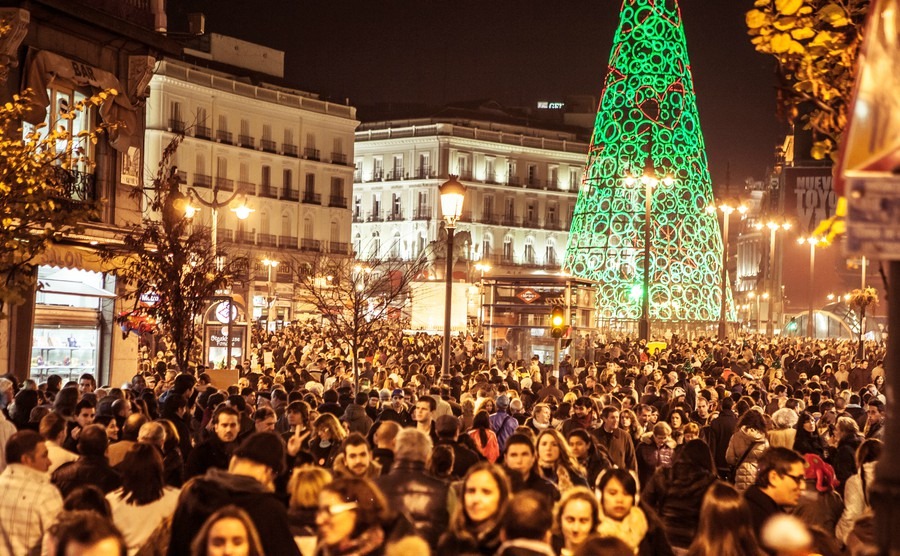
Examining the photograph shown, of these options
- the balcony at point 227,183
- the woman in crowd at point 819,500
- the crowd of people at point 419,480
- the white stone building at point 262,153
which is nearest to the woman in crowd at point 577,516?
the crowd of people at point 419,480

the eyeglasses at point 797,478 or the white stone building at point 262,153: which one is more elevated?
the white stone building at point 262,153

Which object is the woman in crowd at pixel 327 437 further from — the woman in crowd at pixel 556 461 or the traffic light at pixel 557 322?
the traffic light at pixel 557 322

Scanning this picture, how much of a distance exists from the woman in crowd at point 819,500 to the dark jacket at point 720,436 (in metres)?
3.11

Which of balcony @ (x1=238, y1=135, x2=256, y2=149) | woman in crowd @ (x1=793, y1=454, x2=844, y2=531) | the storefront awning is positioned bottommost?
woman in crowd @ (x1=793, y1=454, x2=844, y2=531)

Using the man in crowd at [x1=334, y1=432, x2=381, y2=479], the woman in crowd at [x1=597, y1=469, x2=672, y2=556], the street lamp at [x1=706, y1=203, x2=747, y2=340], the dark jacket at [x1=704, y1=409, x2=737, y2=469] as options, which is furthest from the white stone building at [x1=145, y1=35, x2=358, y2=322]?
the woman in crowd at [x1=597, y1=469, x2=672, y2=556]

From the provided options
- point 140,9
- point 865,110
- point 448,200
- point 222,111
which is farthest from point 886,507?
point 222,111

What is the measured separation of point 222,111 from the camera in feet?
235

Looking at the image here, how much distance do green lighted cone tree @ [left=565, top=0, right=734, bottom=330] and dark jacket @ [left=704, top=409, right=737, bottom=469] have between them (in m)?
30.8

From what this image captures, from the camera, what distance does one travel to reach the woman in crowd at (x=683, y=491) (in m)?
8.21

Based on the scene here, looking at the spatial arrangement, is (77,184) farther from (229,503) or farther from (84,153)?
(229,503)

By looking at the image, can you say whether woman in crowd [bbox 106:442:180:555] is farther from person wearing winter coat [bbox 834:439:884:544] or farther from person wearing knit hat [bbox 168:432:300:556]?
person wearing winter coat [bbox 834:439:884:544]

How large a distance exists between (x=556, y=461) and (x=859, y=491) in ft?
6.67

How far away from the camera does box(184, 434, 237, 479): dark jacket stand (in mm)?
9094

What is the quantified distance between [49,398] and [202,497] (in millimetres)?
9761
